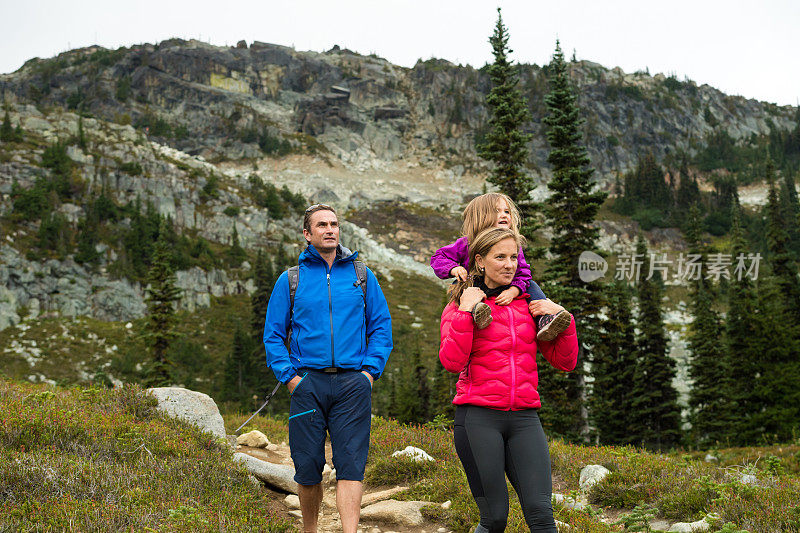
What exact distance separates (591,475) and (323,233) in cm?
526

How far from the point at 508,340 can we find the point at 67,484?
4.62 meters

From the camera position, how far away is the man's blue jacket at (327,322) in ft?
15.9

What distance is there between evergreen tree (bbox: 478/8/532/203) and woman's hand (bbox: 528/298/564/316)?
18067 millimetres

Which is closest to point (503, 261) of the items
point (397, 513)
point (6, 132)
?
point (397, 513)

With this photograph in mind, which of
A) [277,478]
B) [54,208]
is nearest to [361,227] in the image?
[54,208]

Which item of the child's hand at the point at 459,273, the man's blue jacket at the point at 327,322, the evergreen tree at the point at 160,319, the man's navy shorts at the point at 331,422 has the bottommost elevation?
the evergreen tree at the point at 160,319

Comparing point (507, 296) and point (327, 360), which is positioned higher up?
point (507, 296)

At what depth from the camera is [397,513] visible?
21.2 ft

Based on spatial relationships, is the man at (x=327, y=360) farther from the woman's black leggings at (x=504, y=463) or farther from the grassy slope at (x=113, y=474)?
the woman's black leggings at (x=504, y=463)

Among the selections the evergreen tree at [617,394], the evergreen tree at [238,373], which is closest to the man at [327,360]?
the evergreen tree at [617,394]

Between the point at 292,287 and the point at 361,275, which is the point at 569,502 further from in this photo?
the point at 292,287

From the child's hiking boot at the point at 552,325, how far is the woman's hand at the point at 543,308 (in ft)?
0.12

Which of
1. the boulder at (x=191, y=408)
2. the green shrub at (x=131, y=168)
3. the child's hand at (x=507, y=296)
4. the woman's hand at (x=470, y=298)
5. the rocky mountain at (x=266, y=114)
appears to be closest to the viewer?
the woman's hand at (x=470, y=298)

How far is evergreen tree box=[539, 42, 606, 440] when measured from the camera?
2200 centimetres
